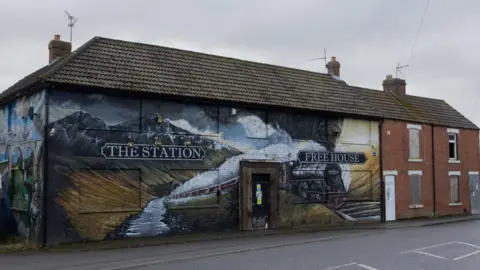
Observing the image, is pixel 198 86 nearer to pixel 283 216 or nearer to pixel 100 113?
pixel 100 113

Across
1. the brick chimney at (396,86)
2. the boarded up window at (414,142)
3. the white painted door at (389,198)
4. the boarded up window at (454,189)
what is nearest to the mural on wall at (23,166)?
the white painted door at (389,198)

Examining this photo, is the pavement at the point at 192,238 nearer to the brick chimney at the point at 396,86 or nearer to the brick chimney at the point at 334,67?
the brick chimney at the point at 334,67

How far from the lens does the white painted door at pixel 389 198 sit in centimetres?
2670

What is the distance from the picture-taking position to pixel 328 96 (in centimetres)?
2523

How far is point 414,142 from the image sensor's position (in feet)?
96.1

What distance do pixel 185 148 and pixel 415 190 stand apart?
1558cm

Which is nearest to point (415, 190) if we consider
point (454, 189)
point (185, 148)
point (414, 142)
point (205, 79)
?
point (414, 142)

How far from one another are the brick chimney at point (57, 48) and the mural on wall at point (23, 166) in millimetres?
2772

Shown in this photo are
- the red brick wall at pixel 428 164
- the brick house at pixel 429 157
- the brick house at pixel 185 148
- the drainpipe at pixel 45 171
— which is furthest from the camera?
the brick house at pixel 429 157

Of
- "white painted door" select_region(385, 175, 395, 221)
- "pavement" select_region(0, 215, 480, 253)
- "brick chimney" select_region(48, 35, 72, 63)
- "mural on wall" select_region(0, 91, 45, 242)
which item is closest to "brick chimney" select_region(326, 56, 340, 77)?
"white painted door" select_region(385, 175, 395, 221)

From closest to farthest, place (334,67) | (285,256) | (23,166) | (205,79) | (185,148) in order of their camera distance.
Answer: (285,256) → (23,166) → (185,148) → (205,79) → (334,67)

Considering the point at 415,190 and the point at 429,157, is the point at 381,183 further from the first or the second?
the point at 429,157

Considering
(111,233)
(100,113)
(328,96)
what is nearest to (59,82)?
(100,113)

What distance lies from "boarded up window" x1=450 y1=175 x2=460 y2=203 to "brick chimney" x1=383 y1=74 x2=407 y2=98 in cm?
608
